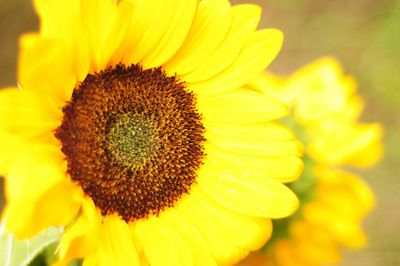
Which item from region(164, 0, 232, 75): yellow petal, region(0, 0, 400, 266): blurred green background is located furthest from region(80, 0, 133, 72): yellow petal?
region(0, 0, 400, 266): blurred green background

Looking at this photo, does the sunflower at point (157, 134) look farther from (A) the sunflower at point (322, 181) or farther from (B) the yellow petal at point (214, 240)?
(A) the sunflower at point (322, 181)

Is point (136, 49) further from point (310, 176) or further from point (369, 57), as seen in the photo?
point (369, 57)

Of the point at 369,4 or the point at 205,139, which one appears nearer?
the point at 205,139

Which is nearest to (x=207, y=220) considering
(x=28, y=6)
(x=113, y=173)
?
(x=113, y=173)

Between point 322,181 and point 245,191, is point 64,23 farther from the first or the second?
point 322,181

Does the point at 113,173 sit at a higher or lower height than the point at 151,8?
lower
